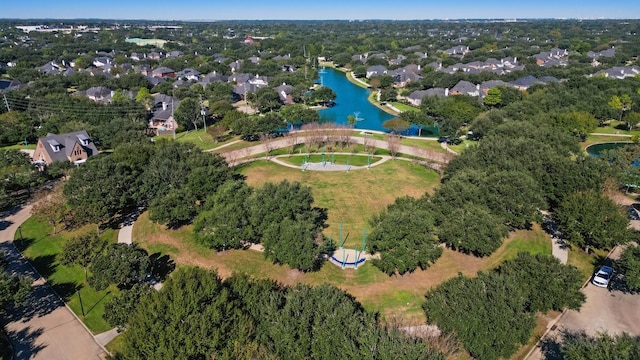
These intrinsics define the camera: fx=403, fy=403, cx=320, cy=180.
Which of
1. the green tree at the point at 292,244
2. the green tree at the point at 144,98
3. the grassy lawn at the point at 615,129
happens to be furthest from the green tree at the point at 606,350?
the green tree at the point at 144,98

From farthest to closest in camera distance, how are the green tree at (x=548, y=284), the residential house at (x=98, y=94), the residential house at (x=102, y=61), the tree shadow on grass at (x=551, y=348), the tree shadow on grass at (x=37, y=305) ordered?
1. the residential house at (x=102, y=61)
2. the residential house at (x=98, y=94)
3. the tree shadow on grass at (x=37, y=305)
4. the green tree at (x=548, y=284)
5. the tree shadow on grass at (x=551, y=348)

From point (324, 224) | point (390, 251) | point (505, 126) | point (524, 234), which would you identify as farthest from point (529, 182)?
point (505, 126)

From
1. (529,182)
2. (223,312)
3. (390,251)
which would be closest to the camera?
(223,312)

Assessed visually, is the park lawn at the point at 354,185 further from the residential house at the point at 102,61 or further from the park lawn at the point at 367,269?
the residential house at the point at 102,61

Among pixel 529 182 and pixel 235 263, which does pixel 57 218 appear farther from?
pixel 529 182

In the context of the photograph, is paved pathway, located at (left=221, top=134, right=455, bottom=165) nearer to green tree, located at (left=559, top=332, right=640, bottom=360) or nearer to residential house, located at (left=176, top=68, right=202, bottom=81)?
green tree, located at (left=559, top=332, right=640, bottom=360)

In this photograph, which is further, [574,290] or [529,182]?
[529,182]


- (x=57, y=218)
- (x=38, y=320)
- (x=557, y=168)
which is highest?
(x=557, y=168)
